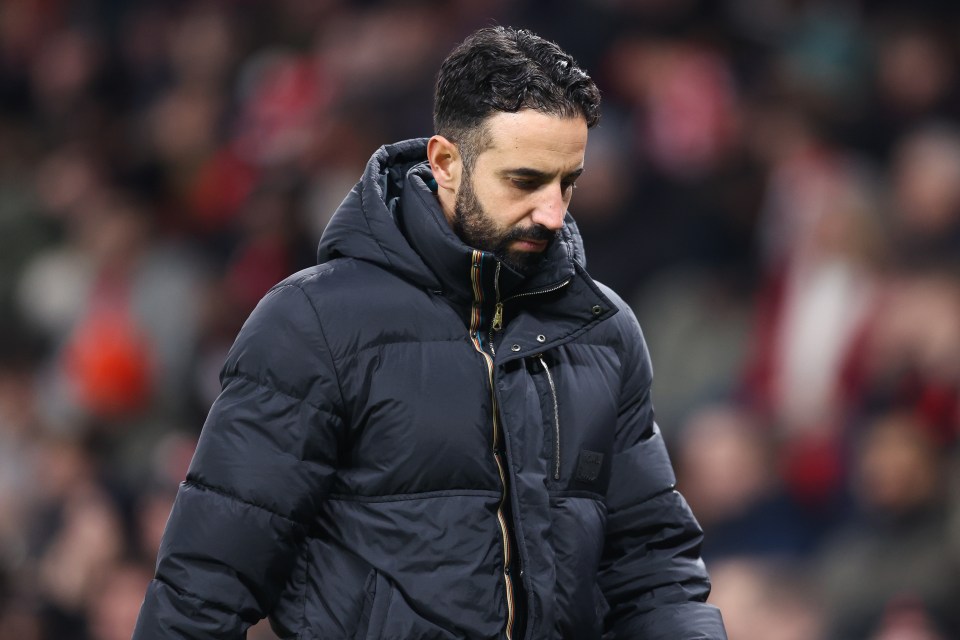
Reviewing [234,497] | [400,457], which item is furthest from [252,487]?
[400,457]

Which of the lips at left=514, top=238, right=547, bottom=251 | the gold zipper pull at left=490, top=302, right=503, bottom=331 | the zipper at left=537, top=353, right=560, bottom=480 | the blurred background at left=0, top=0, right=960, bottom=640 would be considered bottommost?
the blurred background at left=0, top=0, right=960, bottom=640

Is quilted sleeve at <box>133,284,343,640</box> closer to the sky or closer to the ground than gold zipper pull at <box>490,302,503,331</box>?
closer to the ground

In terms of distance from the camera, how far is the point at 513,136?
2051 millimetres

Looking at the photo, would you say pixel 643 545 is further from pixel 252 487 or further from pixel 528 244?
pixel 252 487

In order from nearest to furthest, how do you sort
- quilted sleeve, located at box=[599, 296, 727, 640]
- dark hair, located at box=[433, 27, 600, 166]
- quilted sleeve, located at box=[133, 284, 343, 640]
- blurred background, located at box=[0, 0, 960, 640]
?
quilted sleeve, located at box=[133, 284, 343, 640], dark hair, located at box=[433, 27, 600, 166], quilted sleeve, located at box=[599, 296, 727, 640], blurred background, located at box=[0, 0, 960, 640]

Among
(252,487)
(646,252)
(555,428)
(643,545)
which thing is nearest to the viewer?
(252,487)

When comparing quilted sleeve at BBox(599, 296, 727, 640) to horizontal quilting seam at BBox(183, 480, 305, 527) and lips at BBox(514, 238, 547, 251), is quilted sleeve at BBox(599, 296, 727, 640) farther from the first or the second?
horizontal quilting seam at BBox(183, 480, 305, 527)

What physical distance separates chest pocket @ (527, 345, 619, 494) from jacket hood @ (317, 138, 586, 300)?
0.12 metres

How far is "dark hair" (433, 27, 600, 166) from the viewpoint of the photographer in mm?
2061

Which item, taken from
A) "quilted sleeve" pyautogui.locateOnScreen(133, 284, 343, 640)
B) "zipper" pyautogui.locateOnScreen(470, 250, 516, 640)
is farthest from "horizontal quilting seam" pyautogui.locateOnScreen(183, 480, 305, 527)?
"zipper" pyautogui.locateOnScreen(470, 250, 516, 640)

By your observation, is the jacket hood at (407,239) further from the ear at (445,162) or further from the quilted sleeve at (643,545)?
the quilted sleeve at (643,545)

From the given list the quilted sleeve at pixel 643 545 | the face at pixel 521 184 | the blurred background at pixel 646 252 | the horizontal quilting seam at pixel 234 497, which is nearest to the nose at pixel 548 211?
the face at pixel 521 184

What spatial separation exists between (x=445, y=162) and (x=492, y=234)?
0.41ft

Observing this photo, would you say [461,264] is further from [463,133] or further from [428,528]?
[428,528]
